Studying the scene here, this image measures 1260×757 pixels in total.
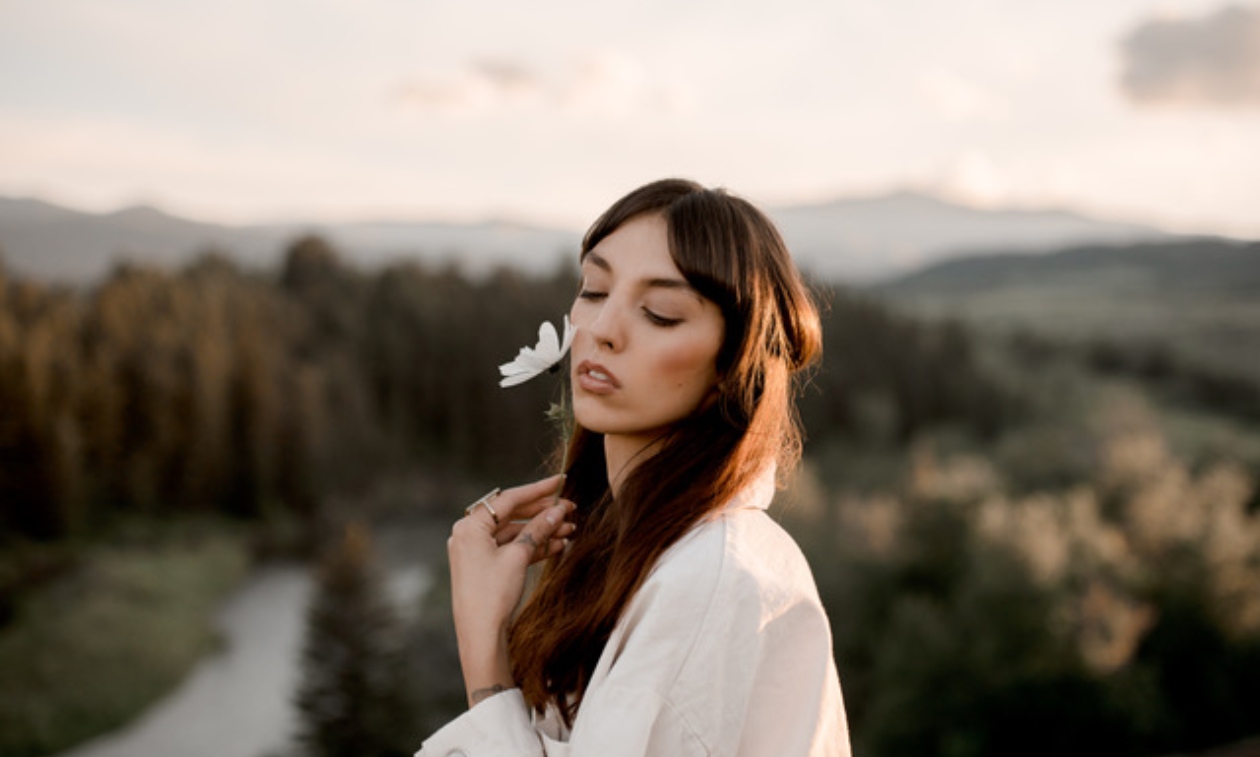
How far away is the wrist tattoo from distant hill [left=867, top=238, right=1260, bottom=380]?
3198 cm

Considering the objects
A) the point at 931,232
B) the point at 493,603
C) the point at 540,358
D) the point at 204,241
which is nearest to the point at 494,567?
the point at 493,603

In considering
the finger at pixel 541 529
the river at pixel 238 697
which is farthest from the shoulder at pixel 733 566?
the river at pixel 238 697

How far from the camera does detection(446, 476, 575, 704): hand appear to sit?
179 centimetres

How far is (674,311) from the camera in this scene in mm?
1823

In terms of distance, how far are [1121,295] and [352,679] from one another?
281ft

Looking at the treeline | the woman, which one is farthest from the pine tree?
the woman

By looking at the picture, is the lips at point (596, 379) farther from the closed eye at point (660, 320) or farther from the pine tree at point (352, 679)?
the pine tree at point (352, 679)

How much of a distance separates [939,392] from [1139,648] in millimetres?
22311

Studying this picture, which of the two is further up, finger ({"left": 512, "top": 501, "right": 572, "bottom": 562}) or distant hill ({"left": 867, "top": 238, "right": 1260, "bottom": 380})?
finger ({"left": 512, "top": 501, "right": 572, "bottom": 562})

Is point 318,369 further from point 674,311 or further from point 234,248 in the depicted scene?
point 674,311

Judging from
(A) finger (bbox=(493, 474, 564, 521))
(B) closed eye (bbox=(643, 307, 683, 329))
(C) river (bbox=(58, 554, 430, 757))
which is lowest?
(C) river (bbox=(58, 554, 430, 757))

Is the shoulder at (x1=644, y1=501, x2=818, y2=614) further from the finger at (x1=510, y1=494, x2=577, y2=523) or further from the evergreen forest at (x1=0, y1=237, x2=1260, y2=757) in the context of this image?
the evergreen forest at (x1=0, y1=237, x2=1260, y2=757)

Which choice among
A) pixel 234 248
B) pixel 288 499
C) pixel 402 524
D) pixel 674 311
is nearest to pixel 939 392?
pixel 402 524

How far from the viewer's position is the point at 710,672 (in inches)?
58.6
